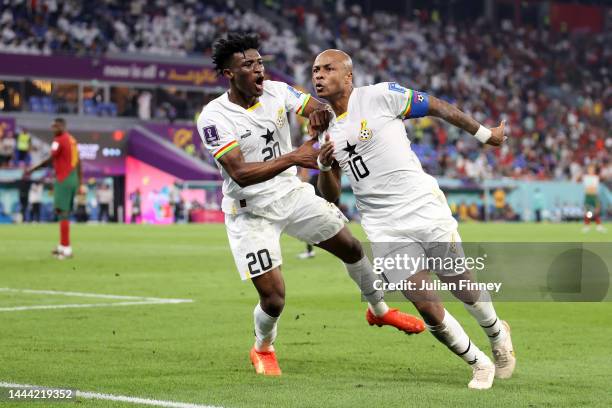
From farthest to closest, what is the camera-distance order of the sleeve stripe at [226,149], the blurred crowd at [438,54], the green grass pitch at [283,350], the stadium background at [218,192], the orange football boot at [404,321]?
the blurred crowd at [438,54] < the orange football boot at [404,321] < the sleeve stripe at [226,149] < the stadium background at [218,192] < the green grass pitch at [283,350]

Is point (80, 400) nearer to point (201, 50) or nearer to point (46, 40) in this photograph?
point (46, 40)

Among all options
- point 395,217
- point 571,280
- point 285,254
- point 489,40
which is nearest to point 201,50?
point 489,40

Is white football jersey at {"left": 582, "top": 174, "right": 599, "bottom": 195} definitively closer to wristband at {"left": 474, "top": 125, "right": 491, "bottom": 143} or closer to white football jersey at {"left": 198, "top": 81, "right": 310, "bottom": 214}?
white football jersey at {"left": 198, "top": 81, "right": 310, "bottom": 214}

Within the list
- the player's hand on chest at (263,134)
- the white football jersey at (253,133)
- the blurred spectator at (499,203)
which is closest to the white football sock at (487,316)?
the white football jersey at (253,133)

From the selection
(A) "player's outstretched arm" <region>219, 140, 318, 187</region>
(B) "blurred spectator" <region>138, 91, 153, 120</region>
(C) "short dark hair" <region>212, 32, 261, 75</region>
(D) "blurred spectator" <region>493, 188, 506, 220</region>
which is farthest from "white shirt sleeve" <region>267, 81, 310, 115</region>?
(D) "blurred spectator" <region>493, 188, 506, 220</region>

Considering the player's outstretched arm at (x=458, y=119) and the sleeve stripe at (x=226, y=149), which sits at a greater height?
the player's outstretched arm at (x=458, y=119)

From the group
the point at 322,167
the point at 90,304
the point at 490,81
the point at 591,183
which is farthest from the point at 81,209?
the point at 322,167

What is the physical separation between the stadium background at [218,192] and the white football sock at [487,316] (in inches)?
12.3

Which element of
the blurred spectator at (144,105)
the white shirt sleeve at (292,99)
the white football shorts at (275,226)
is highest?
the white shirt sleeve at (292,99)

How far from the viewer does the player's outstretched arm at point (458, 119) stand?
766 centimetres

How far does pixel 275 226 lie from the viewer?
28.1 ft

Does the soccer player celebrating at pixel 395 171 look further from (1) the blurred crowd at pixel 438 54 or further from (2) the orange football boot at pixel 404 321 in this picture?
(1) the blurred crowd at pixel 438 54

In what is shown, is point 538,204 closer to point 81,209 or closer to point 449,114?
point 81,209

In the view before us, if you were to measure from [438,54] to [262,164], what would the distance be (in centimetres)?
5038
